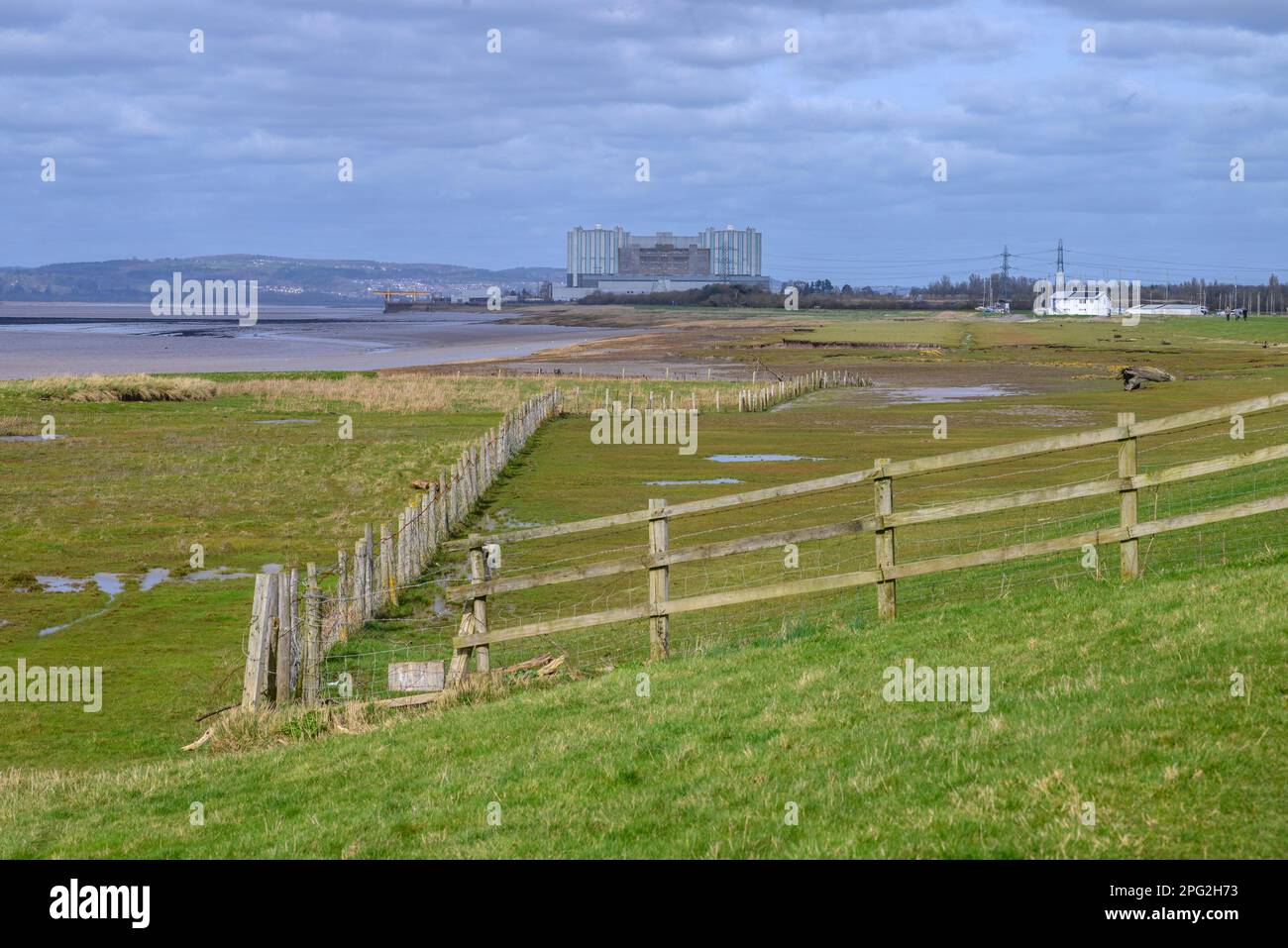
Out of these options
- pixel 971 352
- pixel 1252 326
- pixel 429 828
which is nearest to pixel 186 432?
pixel 429 828

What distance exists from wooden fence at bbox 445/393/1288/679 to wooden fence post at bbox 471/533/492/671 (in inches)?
0.5

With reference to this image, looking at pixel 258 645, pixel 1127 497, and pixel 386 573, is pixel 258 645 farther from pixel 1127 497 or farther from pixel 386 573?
pixel 1127 497

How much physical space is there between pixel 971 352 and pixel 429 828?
108 meters

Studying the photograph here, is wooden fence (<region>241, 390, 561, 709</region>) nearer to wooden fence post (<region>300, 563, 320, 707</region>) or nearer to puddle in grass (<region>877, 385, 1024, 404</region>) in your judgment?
wooden fence post (<region>300, 563, 320, 707</region>)

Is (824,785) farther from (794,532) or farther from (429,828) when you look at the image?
(794,532)

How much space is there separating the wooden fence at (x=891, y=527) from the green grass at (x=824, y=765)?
19.0 inches

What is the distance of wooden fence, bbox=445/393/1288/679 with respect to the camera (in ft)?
38.7

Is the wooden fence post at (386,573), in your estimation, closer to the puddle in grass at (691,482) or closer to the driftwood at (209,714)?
the driftwood at (209,714)

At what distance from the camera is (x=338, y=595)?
17.9 m

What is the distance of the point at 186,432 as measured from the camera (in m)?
48.2

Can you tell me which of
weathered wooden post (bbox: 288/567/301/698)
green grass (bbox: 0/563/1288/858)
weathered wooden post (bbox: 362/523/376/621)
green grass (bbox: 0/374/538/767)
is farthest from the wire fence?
green grass (bbox: 0/374/538/767)

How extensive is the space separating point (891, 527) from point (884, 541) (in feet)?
0.46

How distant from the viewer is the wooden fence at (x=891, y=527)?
11.8 m
